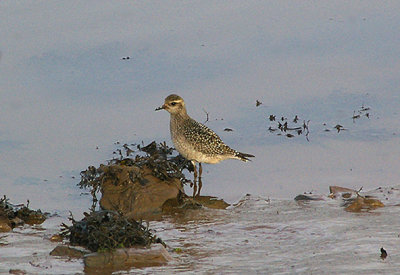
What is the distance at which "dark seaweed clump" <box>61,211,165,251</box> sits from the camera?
8.85 m

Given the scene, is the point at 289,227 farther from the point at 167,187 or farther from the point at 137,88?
the point at 137,88

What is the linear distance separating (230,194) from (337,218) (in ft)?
6.22

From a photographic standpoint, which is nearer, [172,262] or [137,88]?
[172,262]

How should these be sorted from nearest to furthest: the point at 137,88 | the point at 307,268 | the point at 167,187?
the point at 307,268
the point at 167,187
the point at 137,88

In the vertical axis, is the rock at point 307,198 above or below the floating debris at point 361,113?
below

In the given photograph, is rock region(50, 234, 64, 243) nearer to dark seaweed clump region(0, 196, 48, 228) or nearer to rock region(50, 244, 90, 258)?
rock region(50, 244, 90, 258)

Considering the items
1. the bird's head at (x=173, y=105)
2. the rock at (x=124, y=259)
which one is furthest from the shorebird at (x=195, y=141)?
the rock at (x=124, y=259)

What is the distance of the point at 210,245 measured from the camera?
9.40 metres

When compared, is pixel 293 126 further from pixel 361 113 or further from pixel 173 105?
pixel 173 105

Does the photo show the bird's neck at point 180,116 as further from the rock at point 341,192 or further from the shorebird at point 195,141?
the rock at point 341,192

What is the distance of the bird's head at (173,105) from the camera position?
13.5 m

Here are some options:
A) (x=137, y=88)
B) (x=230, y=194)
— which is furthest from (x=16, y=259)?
(x=137, y=88)

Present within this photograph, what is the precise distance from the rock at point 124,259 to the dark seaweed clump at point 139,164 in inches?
108

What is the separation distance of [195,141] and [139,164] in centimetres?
144
